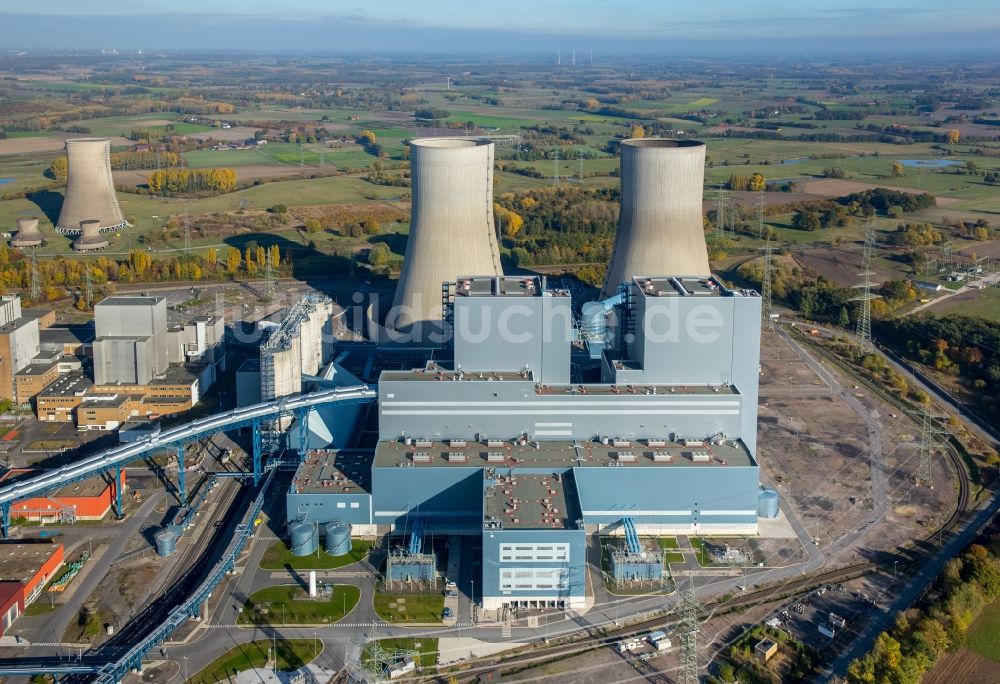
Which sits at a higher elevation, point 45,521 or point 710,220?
point 710,220

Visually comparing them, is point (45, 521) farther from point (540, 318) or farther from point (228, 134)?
point (228, 134)

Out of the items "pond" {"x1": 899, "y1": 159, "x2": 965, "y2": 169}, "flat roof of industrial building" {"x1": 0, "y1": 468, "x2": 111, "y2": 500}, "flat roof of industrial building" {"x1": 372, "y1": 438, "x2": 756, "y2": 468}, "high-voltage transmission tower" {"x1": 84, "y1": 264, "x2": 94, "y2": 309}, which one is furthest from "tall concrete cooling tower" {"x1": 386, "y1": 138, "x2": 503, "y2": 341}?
"pond" {"x1": 899, "y1": 159, "x2": 965, "y2": 169}

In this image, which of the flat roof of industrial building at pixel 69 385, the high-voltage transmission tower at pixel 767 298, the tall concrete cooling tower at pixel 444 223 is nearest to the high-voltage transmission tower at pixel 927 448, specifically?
the high-voltage transmission tower at pixel 767 298

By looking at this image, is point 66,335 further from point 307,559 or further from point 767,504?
point 767,504

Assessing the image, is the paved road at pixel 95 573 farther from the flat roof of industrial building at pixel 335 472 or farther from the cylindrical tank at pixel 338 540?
the cylindrical tank at pixel 338 540

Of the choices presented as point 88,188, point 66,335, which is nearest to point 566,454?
point 66,335

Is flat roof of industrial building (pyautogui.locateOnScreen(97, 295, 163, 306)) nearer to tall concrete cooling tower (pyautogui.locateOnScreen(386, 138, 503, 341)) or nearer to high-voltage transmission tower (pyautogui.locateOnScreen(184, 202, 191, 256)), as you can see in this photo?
tall concrete cooling tower (pyautogui.locateOnScreen(386, 138, 503, 341))

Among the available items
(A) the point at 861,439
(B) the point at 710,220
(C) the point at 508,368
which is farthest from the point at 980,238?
(C) the point at 508,368
